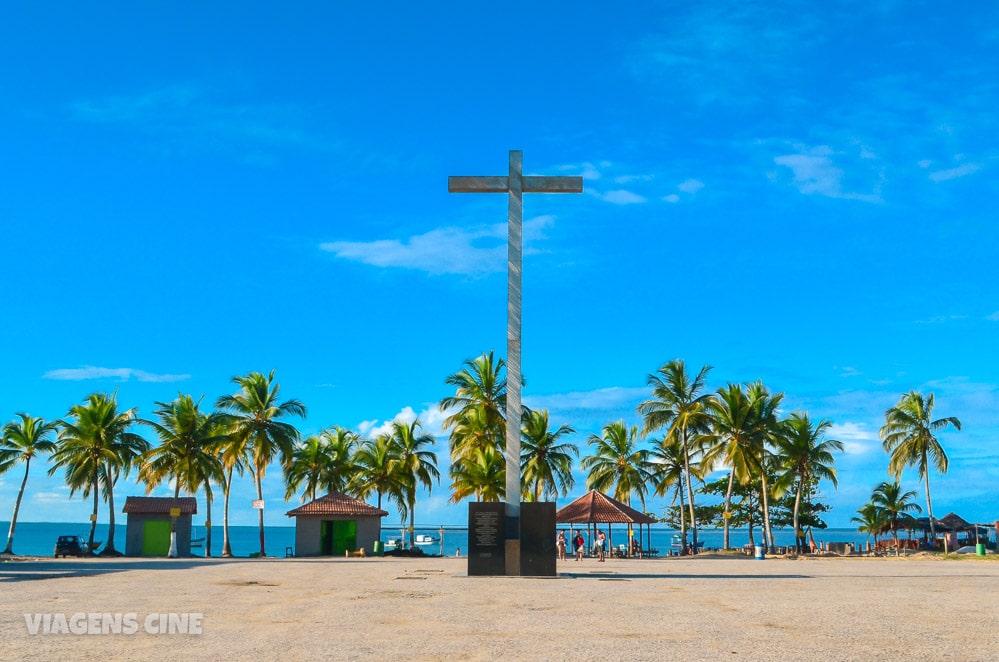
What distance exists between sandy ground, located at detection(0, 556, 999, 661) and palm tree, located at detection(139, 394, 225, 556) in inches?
1033

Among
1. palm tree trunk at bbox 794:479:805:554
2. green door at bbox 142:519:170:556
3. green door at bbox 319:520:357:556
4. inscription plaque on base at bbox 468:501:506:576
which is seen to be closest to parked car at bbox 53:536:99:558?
green door at bbox 142:519:170:556

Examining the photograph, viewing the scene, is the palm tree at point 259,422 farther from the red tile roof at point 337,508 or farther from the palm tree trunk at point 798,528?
the palm tree trunk at point 798,528

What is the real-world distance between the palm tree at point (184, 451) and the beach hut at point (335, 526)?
505 cm

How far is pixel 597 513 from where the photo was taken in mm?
43781

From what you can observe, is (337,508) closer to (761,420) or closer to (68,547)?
(68,547)

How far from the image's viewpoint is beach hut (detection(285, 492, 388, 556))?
45812 mm

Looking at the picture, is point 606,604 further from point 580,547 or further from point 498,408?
point 498,408

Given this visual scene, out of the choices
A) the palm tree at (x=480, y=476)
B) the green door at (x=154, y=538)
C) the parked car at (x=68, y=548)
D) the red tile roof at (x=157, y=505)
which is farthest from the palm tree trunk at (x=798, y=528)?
the parked car at (x=68, y=548)

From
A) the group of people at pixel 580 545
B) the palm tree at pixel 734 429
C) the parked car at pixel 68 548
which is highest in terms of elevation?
the palm tree at pixel 734 429

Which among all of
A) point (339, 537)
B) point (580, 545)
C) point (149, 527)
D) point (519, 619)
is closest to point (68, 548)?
point (149, 527)

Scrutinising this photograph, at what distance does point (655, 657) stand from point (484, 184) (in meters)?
16.8

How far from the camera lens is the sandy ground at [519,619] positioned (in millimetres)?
9242

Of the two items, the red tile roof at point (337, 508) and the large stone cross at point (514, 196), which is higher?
the large stone cross at point (514, 196)

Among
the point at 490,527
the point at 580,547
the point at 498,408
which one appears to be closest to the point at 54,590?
the point at 490,527
